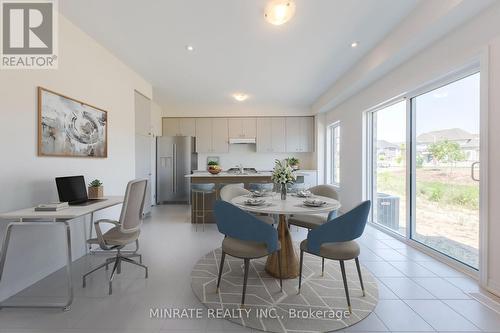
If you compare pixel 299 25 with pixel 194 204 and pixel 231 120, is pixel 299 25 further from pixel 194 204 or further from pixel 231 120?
pixel 231 120

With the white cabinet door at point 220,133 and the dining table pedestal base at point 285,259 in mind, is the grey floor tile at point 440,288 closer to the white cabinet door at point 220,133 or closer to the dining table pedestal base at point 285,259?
the dining table pedestal base at point 285,259

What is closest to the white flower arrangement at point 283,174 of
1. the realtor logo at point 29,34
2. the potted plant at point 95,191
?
the potted plant at point 95,191

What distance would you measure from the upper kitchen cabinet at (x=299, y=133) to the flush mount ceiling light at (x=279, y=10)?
4359 mm

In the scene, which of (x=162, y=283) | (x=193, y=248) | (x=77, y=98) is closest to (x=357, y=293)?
(x=162, y=283)

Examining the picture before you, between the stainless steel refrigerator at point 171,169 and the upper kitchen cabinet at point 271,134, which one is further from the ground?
the upper kitchen cabinet at point 271,134

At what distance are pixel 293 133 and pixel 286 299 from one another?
5.10 m

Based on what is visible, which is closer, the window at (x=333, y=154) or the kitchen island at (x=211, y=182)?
the kitchen island at (x=211, y=182)

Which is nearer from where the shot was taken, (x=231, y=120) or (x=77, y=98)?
(x=77, y=98)

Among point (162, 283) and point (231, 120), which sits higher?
point (231, 120)

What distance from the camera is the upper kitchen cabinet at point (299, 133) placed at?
647cm

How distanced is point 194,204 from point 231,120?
119 inches

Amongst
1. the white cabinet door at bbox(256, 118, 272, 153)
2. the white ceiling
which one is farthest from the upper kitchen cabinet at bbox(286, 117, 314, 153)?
the white ceiling

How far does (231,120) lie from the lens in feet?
21.3

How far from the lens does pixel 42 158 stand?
2307 millimetres
